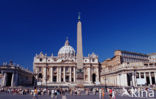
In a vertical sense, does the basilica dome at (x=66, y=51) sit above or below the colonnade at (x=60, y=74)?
above

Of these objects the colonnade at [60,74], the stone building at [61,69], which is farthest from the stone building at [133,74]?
the colonnade at [60,74]

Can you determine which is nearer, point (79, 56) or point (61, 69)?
point (79, 56)

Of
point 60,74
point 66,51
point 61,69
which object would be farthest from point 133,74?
point 66,51

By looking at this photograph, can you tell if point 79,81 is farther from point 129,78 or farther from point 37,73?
point 37,73

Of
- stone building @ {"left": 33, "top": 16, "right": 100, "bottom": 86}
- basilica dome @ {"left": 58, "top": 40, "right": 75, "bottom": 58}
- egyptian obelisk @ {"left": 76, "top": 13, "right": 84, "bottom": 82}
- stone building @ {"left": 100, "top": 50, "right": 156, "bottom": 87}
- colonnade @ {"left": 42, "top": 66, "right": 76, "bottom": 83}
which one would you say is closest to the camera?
egyptian obelisk @ {"left": 76, "top": 13, "right": 84, "bottom": 82}

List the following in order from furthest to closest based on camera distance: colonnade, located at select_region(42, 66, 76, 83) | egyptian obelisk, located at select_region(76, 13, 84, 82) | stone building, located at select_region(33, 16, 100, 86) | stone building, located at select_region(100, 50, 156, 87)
→ stone building, located at select_region(33, 16, 100, 86), colonnade, located at select_region(42, 66, 76, 83), stone building, located at select_region(100, 50, 156, 87), egyptian obelisk, located at select_region(76, 13, 84, 82)

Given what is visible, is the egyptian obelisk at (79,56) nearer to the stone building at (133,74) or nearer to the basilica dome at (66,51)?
the stone building at (133,74)

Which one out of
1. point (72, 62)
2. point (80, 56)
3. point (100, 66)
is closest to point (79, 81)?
point (80, 56)

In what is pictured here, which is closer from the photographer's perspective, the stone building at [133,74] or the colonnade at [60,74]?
the stone building at [133,74]

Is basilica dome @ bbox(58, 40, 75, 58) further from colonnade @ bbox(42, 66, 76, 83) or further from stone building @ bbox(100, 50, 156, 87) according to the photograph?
stone building @ bbox(100, 50, 156, 87)

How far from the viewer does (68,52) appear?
9762 centimetres

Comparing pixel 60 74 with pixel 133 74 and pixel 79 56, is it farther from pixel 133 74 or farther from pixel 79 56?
pixel 79 56

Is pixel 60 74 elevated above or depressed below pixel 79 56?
below

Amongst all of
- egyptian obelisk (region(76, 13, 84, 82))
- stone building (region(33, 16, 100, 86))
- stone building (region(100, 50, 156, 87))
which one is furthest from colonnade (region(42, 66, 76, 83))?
egyptian obelisk (region(76, 13, 84, 82))
